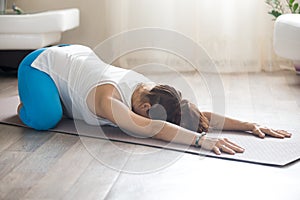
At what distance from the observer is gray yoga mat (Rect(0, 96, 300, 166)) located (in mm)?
1808

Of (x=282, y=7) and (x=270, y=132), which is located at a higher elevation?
(x=282, y=7)

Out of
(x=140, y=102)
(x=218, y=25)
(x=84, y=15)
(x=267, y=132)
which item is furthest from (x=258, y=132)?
(x=84, y=15)

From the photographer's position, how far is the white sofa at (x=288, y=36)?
2.98 metres

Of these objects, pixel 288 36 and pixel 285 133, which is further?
pixel 288 36

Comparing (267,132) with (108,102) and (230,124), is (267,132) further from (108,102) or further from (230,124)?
(108,102)

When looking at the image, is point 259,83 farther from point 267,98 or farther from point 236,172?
point 236,172

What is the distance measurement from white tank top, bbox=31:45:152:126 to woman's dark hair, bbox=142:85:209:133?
0.35ft

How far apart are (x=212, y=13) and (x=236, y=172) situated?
2183 mm

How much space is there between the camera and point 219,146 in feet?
6.18

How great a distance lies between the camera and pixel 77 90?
7.08 ft

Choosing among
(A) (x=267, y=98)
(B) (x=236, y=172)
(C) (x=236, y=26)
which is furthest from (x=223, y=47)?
(B) (x=236, y=172)

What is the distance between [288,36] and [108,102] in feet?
4.81

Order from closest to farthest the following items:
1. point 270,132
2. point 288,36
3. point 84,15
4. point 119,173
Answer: point 119,173 < point 270,132 < point 288,36 < point 84,15

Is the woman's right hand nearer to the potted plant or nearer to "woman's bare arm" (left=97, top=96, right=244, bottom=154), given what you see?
"woman's bare arm" (left=97, top=96, right=244, bottom=154)
